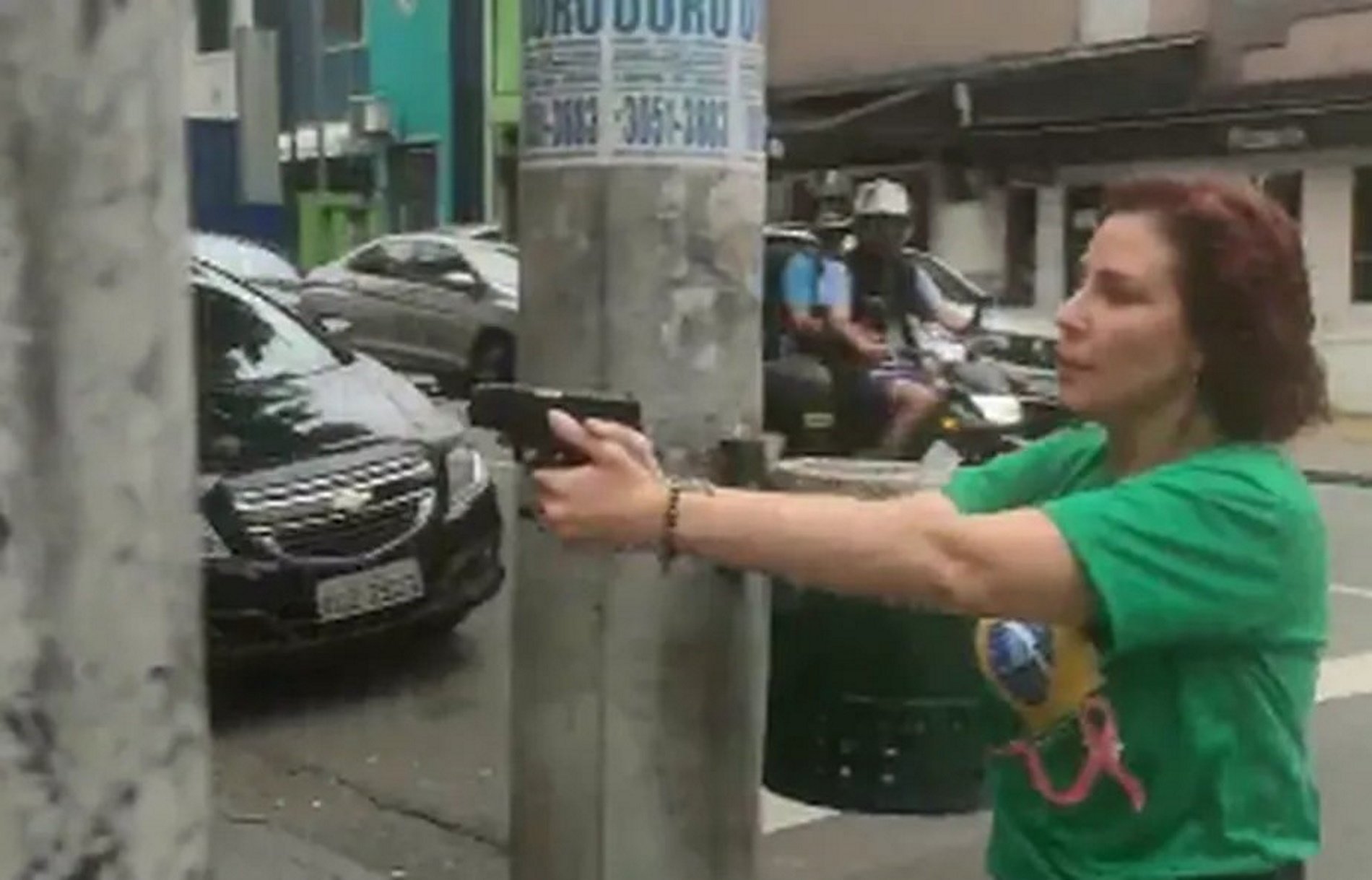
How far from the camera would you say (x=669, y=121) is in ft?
11.9

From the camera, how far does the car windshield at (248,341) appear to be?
26.6 feet

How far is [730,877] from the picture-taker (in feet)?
12.6

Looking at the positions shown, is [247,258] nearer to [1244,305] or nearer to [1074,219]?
[1074,219]

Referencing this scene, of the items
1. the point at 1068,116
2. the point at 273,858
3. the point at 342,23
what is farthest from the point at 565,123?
the point at 342,23

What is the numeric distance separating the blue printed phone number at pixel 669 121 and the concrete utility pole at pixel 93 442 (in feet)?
5.93

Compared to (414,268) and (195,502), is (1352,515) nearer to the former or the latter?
(414,268)

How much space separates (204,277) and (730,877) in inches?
210

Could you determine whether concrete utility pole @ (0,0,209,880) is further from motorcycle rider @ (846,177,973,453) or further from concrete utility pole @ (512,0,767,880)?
motorcycle rider @ (846,177,973,453)

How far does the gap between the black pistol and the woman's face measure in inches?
18.9

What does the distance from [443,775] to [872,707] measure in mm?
3317

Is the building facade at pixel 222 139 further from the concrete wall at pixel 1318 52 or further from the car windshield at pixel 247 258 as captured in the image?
the car windshield at pixel 247 258

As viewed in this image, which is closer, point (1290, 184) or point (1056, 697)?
point (1056, 697)

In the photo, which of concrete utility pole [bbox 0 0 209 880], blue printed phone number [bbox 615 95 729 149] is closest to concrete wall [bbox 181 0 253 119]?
blue printed phone number [bbox 615 95 729 149]

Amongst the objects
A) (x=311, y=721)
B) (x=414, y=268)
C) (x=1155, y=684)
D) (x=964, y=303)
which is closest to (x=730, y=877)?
(x=1155, y=684)
